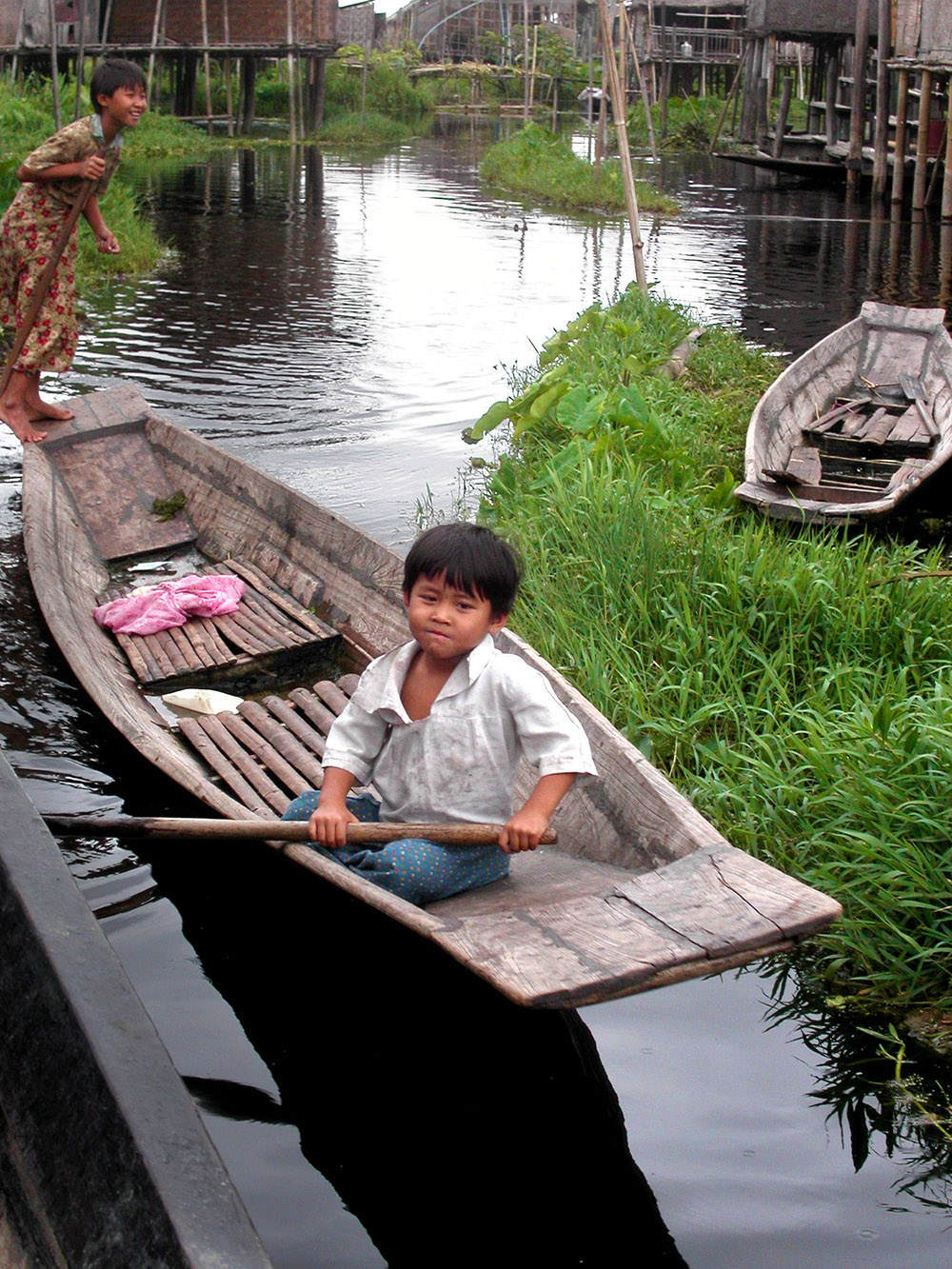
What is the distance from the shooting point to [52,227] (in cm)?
557

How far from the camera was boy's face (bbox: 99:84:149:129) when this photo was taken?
5090mm

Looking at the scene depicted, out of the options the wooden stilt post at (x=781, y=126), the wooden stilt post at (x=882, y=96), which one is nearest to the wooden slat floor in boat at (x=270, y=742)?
the wooden stilt post at (x=882, y=96)

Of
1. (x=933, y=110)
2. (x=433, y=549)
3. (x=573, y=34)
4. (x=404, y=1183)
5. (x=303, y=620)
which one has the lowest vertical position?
(x=404, y=1183)

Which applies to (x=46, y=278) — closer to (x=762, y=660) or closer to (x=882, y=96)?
(x=762, y=660)

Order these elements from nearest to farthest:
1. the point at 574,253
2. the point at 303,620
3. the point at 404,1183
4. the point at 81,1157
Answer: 1. the point at 81,1157
2. the point at 404,1183
3. the point at 303,620
4. the point at 574,253

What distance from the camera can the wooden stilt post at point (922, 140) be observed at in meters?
13.7

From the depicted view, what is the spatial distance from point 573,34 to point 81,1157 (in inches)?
1700

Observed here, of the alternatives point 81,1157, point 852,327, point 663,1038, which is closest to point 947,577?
point 663,1038

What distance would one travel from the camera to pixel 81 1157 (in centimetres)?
154

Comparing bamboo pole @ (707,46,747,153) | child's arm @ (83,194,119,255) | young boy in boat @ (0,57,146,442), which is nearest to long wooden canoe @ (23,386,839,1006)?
young boy in boat @ (0,57,146,442)

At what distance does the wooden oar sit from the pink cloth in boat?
5.52ft

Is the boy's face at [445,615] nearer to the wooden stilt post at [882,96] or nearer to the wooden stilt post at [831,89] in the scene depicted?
the wooden stilt post at [882,96]

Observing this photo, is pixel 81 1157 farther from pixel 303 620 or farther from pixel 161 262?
pixel 161 262

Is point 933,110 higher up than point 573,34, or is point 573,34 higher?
point 573,34
